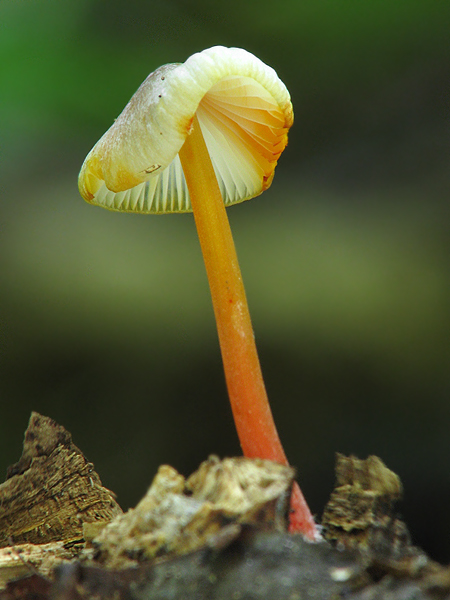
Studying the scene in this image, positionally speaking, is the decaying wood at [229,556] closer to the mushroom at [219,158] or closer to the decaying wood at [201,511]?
the decaying wood at [201,511]

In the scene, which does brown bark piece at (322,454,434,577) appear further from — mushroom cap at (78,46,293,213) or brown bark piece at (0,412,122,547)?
mushroom cap at (78,46,293,213)

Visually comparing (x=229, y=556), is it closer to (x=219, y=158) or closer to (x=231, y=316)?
(x=231, y=316)

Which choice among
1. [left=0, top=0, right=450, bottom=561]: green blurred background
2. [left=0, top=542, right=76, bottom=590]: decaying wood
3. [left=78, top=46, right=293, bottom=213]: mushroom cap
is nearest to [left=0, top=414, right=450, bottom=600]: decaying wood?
[left=0, top=542, right=76, bottom=590]: decaying wood

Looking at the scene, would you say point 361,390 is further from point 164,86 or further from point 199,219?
point 164,86

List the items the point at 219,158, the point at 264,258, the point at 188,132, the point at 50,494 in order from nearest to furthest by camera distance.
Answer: the point at 188,132 < the point at 50,494 < the point at 219,158 < the point at 264,258

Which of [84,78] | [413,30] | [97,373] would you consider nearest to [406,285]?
[413,30]

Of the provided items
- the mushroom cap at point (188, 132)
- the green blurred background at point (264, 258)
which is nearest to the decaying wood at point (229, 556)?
the mushroom cap at point (188, 132)

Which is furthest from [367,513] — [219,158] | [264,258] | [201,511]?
[264,258]
